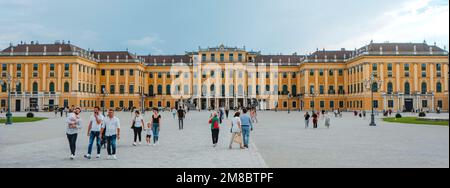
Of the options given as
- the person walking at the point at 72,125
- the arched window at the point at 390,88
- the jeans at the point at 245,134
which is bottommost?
the jeans at the point at 245,134

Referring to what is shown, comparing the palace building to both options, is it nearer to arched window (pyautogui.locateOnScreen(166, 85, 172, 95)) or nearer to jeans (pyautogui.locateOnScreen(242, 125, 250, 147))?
arched window (pyautogui.locateOnScreen(166, 85, 172, 95))

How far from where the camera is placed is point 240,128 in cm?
1338

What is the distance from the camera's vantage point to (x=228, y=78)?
284ft

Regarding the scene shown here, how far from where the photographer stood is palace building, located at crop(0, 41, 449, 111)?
66.3 meters

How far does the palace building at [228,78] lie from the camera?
218ft

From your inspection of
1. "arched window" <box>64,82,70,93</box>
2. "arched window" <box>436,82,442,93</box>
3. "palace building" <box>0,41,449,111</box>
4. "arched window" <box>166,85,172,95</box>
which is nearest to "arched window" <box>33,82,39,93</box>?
"palace building" <box>0,41,449,111</box>

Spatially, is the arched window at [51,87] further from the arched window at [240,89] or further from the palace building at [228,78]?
the arched window at [240,89]

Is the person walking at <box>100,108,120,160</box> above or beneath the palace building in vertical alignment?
beneath

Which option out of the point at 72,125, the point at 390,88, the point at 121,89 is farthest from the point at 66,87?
the point at 72,125

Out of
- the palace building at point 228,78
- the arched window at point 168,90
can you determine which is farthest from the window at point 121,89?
the arched window at point 168,90
